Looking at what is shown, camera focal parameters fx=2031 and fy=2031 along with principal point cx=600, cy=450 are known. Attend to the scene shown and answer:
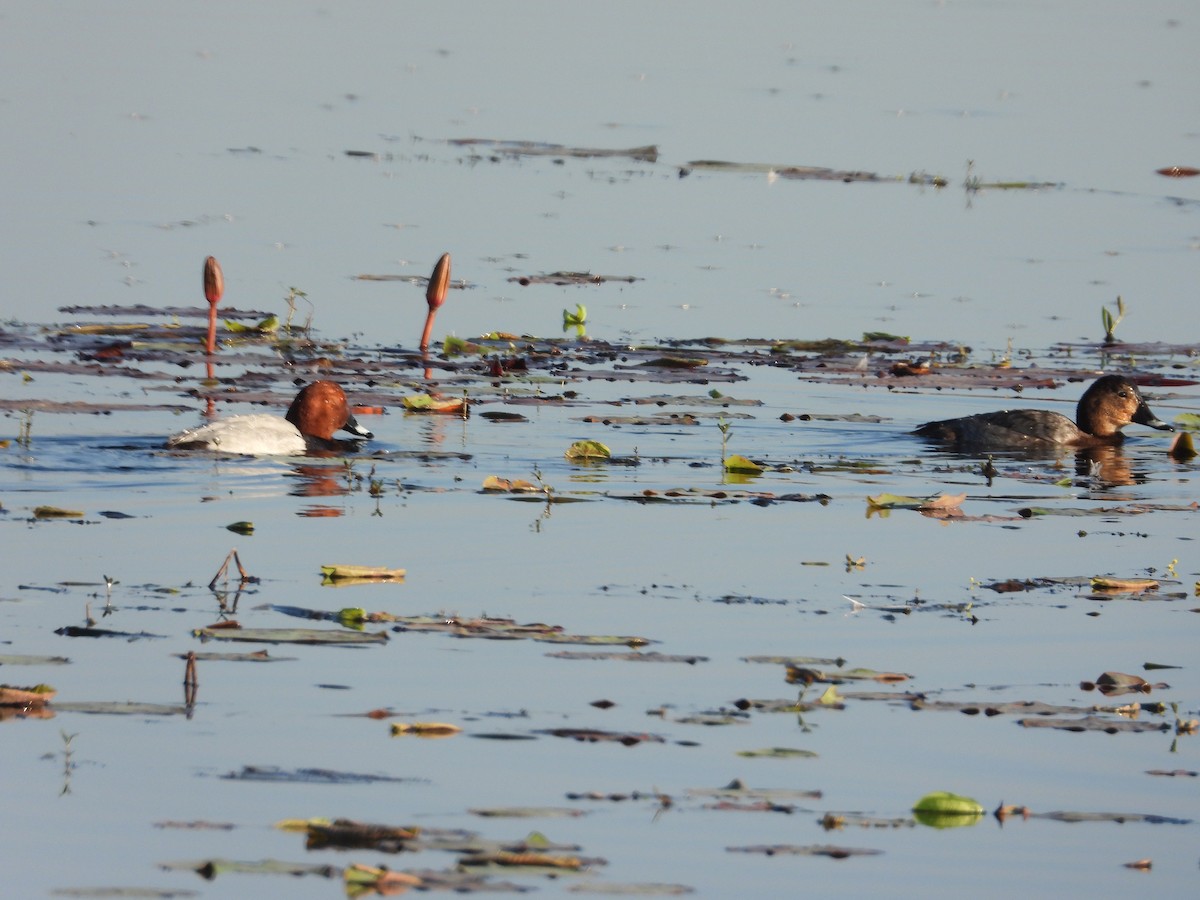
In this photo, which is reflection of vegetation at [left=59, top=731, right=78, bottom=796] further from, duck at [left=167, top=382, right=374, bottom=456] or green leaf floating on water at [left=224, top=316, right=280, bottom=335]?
green leaf floating on water at [left=224, top=316, right=280, bottom=335]

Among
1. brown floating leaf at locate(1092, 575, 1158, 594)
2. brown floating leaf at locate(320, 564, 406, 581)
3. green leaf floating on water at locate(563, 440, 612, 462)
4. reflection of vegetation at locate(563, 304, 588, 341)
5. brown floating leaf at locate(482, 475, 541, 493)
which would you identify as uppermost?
reflection of vegetation at locate(563, 304, 588, 341)

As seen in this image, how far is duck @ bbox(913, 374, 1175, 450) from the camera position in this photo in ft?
42.3

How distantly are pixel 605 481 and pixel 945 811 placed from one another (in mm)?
5371

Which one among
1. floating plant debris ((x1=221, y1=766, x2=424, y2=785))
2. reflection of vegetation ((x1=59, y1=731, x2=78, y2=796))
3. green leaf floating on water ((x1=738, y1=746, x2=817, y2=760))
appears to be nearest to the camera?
reflection of vegetation ((x1=59, y1=731, x2=78, y2=796))

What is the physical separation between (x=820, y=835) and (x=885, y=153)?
18.6 meters

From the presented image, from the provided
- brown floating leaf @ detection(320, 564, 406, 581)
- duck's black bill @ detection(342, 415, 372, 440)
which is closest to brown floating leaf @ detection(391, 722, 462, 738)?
brown floating leaf @ detection(320, 564, 406, 581)

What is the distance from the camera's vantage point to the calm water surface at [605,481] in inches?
209

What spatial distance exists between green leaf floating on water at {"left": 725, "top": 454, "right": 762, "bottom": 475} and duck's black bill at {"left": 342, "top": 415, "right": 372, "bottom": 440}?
7.92ft

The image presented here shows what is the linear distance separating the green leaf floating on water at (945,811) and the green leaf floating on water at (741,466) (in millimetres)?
5702

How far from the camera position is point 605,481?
34.8ft

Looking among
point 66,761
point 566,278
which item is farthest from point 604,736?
point 566,278

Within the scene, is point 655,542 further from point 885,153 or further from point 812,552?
point 885,153

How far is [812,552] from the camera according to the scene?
29.2 ft

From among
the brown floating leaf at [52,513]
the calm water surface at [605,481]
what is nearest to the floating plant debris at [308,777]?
the calm water surface at [605,481]
